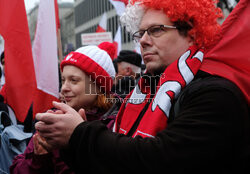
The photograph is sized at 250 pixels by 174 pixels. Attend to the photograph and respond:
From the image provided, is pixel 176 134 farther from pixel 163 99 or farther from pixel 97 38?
pixel 97 38

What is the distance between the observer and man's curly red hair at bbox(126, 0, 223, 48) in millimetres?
1579

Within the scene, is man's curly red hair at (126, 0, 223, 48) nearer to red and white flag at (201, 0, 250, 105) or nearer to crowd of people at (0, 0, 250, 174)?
crowd of people at (0, 0, 250, 174)

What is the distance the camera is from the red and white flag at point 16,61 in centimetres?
263

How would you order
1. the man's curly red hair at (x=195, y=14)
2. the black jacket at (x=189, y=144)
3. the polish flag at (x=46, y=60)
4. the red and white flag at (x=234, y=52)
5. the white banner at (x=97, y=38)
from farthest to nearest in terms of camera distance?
the white banner at (x=97, y=38), the polish flag at (x=46, y=60), the man's curly red hair at (x=195, y=14), the red and white flag at (x=234, y=52), the black jacket at (x=189, y=144)

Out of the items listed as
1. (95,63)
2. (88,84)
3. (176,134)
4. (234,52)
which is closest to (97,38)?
(95,63)

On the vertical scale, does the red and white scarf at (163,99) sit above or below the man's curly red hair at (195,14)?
below

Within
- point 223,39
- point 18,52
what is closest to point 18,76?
point 18,52

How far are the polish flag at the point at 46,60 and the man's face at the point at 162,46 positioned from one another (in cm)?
155

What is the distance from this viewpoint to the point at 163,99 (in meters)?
1.32

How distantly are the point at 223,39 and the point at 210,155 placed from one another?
0.68m

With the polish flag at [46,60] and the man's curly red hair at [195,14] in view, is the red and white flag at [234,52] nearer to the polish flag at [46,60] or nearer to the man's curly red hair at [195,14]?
the man's curly red hair at [195,14]

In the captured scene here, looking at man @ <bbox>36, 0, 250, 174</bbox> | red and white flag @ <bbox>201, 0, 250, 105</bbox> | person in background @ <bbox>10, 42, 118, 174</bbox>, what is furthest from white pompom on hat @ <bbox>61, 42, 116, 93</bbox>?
red and white flag @ <bbox>201, 0, 250, 105</bbox>

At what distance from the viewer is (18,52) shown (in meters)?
2.66

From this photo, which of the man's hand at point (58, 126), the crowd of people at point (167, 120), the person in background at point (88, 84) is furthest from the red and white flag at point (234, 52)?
the person in background at point (88, 84)
